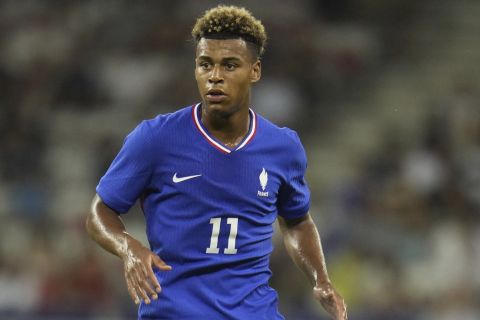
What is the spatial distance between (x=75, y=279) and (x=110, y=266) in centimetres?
33

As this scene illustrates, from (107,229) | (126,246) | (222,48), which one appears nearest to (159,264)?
(126,246)

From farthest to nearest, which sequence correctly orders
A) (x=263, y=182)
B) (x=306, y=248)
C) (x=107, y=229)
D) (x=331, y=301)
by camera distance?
(x=306, y=248) → (x=331, y=301) → (x=263, y=182) → (x=107, y=229)

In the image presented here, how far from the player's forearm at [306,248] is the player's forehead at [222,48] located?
2.89ft

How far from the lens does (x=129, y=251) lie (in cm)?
374

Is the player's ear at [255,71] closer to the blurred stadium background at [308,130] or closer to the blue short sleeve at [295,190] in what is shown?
the blue short sleeve at [295,190]

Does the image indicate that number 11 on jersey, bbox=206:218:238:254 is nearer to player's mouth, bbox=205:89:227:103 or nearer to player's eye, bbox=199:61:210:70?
player's mouth, bbox=205:89:227:103

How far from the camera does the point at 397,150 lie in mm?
9656

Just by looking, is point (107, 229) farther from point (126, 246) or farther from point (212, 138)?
point (212, 138)

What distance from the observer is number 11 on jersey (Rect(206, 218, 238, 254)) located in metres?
4.01

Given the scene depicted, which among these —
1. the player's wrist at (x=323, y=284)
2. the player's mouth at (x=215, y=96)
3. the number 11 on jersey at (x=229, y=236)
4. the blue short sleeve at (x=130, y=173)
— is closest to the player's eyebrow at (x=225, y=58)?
the player's mouth at (x=215, y=96)

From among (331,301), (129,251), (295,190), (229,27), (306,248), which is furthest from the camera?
(306,248)

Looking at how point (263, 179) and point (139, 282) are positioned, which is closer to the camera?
point (139, 282)

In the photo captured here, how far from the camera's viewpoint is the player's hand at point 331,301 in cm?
424

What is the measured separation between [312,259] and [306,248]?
2.4 inches
